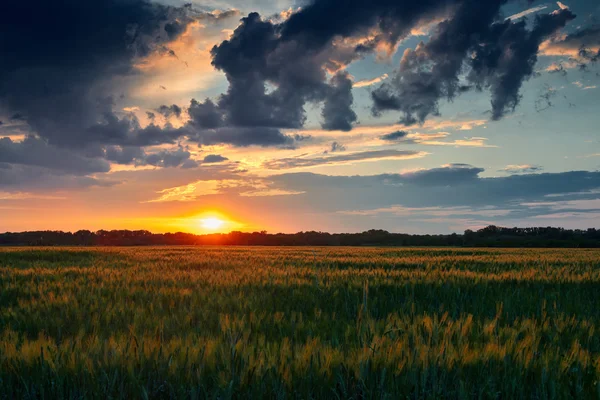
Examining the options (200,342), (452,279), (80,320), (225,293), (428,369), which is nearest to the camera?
(428,369)

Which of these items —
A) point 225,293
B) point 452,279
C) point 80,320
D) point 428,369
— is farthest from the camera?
point 452,279

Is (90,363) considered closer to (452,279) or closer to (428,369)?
(428,369)

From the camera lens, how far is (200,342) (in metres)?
3.05

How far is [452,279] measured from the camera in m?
7.73

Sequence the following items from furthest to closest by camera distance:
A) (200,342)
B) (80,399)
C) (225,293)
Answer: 1. (225,293)
2. (200,342)
3. (80,399)

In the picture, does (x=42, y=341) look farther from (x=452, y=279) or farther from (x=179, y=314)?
(x=452, y=279)

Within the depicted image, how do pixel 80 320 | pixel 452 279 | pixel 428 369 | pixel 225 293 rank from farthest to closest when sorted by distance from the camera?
pixel 452 279, pixel 225 293, pixel 80 320, pixel 428 369

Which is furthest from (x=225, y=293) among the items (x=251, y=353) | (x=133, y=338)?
(x=251, y=353)

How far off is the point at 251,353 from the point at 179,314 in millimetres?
2092

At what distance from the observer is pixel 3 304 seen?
20.0 feet

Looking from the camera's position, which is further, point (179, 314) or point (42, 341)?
point (179, 314)

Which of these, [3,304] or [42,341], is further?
[3,304]

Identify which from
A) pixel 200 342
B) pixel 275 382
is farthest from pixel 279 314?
pixel 275 382

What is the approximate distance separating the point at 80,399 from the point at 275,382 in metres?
1.11
